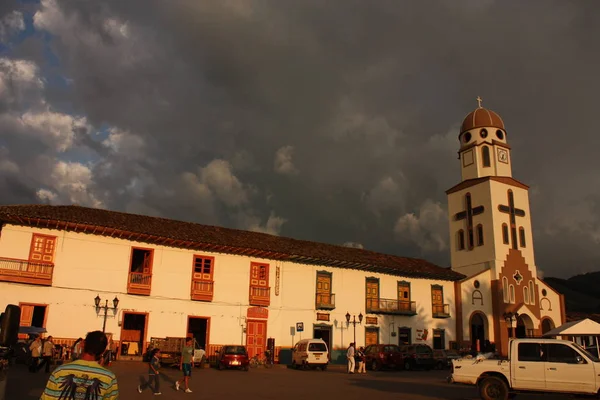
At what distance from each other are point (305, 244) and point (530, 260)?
70.1 feet

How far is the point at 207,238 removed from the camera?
97.9ft

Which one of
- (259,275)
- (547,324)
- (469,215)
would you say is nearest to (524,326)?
(547,324)

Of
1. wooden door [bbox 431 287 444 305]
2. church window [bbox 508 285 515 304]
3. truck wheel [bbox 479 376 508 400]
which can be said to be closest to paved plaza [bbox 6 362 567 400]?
truck wheel [bbox 479 376 508 400]

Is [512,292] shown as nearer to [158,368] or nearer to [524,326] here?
[524,326]

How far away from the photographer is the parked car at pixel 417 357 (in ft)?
95.7

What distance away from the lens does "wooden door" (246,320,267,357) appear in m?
29.7

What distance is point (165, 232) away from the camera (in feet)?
93.0

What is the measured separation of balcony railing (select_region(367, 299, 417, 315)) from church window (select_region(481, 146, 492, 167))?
16242 mm

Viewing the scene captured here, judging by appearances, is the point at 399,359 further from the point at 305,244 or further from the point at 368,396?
the point at 368,396

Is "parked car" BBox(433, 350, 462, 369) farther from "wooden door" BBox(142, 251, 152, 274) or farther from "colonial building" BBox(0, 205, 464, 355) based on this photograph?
"wooden door" BBox(142, 251, 152, 274)

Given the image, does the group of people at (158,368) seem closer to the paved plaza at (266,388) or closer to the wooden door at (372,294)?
the paved plaza at (266,388)

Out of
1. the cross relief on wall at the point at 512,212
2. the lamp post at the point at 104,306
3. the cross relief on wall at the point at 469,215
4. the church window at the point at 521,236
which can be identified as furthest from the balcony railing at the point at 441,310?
the lamp post at the point at 104,306

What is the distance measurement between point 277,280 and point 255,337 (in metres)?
3.72

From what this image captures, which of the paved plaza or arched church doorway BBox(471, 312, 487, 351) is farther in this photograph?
arched church doorway BBox(471, 312, 487, 351)
